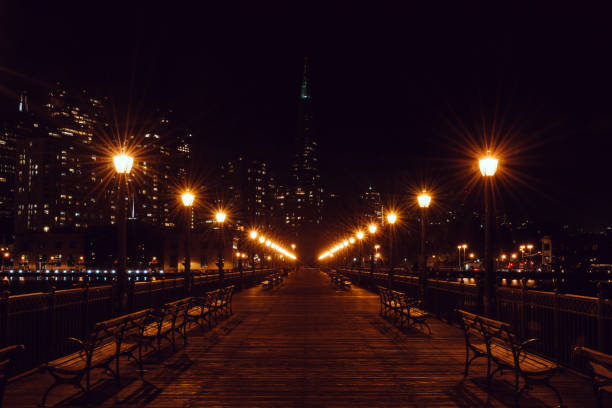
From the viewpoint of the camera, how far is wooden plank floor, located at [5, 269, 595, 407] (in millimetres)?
6949

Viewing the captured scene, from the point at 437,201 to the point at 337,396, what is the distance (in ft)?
358

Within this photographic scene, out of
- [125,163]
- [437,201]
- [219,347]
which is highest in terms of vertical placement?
[437,201]

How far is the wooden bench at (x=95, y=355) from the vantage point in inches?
263

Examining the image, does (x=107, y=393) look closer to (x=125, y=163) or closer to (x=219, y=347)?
(x=219, y=347)

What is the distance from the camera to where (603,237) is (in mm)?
144625

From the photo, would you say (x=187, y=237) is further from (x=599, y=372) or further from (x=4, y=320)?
(x=599, y=372)

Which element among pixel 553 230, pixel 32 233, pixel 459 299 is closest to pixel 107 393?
pixel 459 299

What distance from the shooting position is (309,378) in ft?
27.0

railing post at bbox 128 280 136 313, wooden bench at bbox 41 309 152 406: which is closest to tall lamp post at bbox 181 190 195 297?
railing post at bbox 128 280 136 313

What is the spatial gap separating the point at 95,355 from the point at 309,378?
350 cm

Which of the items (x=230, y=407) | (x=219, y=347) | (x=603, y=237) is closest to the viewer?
(x=230, y=407)

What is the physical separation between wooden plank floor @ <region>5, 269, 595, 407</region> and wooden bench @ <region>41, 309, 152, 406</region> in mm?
315

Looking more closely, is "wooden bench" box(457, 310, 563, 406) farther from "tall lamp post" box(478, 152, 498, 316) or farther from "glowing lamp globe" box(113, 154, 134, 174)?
"glowing lamp globe" box(113, 154, 134, 174)

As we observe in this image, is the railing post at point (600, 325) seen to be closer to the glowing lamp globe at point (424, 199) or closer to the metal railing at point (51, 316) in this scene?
the metal railing at point (51, 316)
